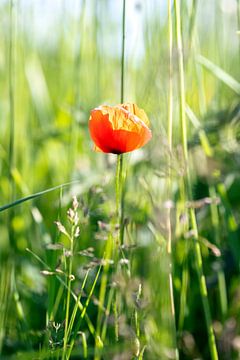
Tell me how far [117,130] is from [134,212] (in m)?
0.47

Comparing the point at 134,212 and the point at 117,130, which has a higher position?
the point at 117,130

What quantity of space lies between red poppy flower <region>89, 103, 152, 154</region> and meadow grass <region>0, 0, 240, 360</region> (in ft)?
0.10

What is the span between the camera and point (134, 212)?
1.35m

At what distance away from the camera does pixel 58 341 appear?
2.85 feet

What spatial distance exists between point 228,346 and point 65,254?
426 mm

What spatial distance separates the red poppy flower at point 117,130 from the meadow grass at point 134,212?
Result: 0.03 meters

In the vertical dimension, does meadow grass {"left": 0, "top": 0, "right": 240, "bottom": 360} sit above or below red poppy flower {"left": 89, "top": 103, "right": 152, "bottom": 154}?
below


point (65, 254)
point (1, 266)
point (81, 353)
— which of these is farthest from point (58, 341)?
point (1, 266)

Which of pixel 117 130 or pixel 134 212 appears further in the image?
pixel 134 212

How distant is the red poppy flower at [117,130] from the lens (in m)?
0.89

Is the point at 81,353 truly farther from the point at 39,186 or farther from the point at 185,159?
the point at 39,186

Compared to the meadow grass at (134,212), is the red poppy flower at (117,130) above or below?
above

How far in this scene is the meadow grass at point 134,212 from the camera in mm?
973

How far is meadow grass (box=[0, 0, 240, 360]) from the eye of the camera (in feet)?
3.19
